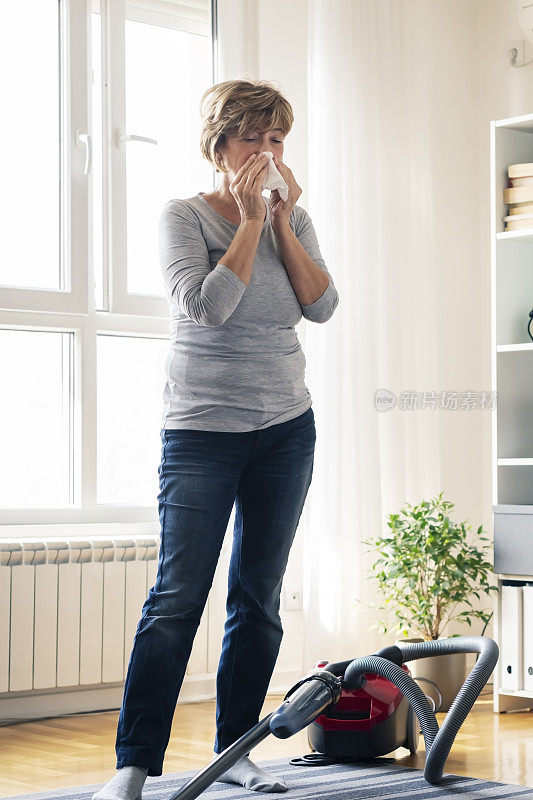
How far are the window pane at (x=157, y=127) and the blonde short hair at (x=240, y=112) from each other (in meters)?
1.18

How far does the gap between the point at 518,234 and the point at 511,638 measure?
1.10 metres

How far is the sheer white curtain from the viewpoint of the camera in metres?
3.13

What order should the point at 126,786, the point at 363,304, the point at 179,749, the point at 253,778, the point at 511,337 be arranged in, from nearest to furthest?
the point at 126,786
the point at 253,778
the point at 179,749
the point at 511,337
the point at 363,304

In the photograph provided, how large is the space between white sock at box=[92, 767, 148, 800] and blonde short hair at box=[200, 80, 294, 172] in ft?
3.44

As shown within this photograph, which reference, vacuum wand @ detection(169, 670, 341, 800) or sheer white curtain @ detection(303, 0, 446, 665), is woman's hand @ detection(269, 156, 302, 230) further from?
sheer white curtain @ detection(303, 0, 446, 665)

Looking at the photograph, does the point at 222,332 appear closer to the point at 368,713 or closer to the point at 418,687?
the point at 418,687

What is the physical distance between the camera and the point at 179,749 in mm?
2404

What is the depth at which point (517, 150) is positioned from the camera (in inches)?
122

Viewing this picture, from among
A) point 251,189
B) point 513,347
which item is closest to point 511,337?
point 513,347

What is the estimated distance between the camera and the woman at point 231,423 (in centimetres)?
179

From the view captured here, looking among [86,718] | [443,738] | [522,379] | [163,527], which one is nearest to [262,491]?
[163,527]

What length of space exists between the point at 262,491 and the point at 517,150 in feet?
5.34

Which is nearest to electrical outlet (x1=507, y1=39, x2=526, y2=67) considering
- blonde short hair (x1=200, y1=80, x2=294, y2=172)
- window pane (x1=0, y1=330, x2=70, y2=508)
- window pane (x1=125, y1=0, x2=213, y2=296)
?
window pane (x1=125, y1=0, x2=213, y2=296)

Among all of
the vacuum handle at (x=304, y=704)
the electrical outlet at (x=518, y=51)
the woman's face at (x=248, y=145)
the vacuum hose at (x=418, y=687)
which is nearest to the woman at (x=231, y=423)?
the woman's face at (x=248, y=145)
